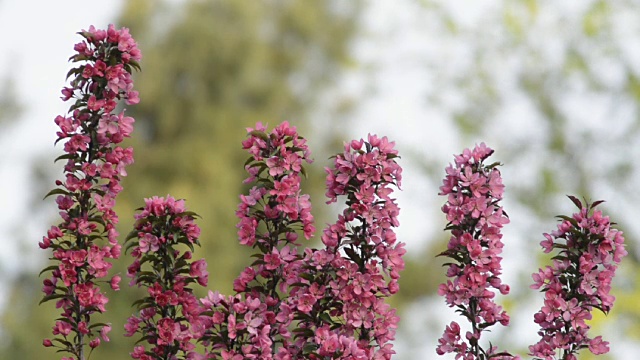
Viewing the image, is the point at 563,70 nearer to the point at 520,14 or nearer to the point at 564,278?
the point at 520,14

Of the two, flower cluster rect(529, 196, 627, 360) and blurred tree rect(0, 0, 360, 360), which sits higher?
blurred tree rect(0, 0, 360, 360)

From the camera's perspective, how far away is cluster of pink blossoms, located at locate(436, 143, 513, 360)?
2877 mm

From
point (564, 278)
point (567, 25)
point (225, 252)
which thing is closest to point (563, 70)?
point (567, 25)

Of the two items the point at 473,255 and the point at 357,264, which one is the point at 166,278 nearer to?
the point at 357,264

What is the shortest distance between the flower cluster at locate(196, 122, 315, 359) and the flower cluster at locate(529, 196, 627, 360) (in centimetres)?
76

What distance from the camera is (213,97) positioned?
16.1 m

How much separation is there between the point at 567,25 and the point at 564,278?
9.85 metres

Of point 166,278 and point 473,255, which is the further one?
point 166,278

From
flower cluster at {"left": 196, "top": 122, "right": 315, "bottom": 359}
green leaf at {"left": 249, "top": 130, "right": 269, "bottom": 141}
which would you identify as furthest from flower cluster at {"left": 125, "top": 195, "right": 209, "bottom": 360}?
green leaf at {"left": 249, "top": 130, "right": 269, "bottom": 141}

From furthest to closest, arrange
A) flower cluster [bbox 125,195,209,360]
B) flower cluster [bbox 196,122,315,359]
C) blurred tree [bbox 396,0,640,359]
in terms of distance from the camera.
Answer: blurred tree [bbox 396,0,640,359] → flower cluster [bbox 125,195,209,360] → flower cluster [bbox 196,122,315,359]

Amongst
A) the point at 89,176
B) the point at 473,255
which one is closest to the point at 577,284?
the point at 473,255

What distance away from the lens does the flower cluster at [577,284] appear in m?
2.91

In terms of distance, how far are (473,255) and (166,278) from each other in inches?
37.5

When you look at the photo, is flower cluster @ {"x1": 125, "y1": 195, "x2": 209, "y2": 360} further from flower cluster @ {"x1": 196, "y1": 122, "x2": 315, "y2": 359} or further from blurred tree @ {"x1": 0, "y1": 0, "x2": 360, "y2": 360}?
blurred tree @ {"x1": 0, "y1": 0, "x2": 360, "y2": 360}
